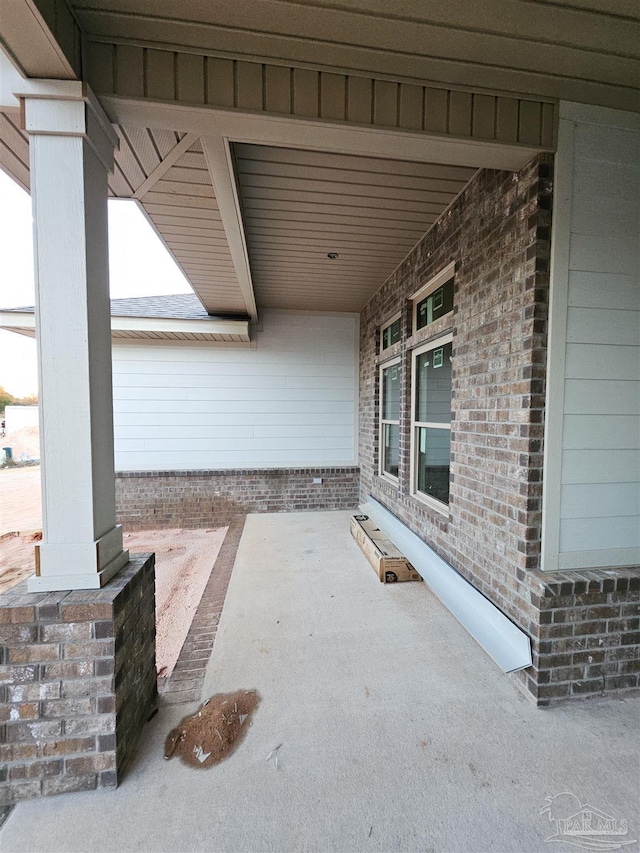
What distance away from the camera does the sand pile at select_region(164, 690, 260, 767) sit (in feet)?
4.67

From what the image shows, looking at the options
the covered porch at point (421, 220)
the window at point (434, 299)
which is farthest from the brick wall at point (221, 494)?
the window at point (434, 299)

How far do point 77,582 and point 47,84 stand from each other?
1975mm

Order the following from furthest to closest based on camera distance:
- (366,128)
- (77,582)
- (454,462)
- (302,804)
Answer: (454,462) < (366,128) < (77,582) < (302,804)

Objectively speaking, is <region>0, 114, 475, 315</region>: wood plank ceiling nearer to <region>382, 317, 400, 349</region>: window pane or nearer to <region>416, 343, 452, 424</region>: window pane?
<region>382, 317, 400, 349</region>: window pane

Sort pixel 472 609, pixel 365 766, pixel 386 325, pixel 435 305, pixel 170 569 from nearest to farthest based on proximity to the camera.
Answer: pixel 365 766
pixel 472 609
pixel 435 305
pixel 170 569
pixel 386 325

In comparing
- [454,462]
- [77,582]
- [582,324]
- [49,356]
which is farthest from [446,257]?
[77,582]

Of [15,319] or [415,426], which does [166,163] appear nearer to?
[415,426]

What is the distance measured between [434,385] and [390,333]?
141 cm

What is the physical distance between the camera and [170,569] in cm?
357

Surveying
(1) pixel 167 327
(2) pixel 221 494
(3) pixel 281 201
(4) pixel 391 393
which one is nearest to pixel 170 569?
(2) pixel 221 494

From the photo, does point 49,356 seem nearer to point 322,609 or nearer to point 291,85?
point 291,85

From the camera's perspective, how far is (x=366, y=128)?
1.52 metres

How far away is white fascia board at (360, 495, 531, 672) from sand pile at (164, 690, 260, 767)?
1.30 m

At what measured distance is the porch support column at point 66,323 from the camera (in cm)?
130
